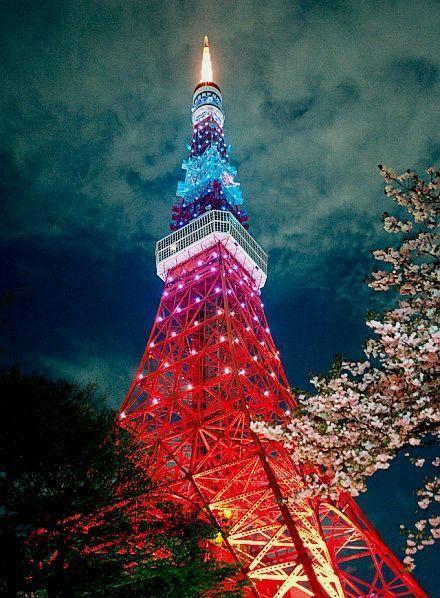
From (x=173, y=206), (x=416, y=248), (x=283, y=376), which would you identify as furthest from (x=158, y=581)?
(x=173, y=206)

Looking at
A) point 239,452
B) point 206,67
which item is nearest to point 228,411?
point 239,452

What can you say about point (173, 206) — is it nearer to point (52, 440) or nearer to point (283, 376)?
point (283, 376)

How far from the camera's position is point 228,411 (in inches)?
497

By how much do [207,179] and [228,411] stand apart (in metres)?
13.9

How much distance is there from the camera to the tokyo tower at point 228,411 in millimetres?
9406

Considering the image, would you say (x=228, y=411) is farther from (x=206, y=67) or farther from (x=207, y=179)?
(x=206, y=67)

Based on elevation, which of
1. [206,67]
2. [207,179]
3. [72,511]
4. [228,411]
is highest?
[206,67]

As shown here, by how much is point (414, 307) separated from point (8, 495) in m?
6.63

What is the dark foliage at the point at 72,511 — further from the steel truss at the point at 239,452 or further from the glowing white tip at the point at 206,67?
the glowing white tip at the point at 206,67

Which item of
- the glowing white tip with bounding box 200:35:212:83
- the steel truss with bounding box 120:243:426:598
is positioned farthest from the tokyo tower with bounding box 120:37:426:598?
the glowing white tip with bounding box 200:35:212:83

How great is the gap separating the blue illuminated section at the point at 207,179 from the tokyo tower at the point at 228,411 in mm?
73

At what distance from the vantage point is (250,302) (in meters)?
18.5

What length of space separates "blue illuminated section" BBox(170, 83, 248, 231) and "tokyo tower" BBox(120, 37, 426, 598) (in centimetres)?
7

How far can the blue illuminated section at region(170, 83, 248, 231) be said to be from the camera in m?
21.7
